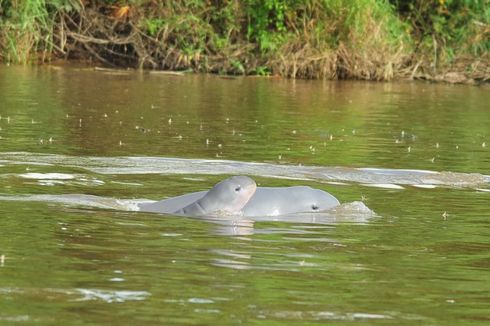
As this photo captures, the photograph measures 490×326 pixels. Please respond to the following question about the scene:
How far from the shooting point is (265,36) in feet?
96.3

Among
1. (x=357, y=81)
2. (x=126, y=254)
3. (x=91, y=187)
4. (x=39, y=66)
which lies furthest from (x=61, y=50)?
(x=126, y=254)

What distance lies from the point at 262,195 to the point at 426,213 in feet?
4.18

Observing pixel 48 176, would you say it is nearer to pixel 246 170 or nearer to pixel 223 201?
pixel 246 170

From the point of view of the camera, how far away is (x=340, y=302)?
6.91 metres

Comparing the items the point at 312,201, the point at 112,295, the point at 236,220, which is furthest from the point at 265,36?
the point at 112,295

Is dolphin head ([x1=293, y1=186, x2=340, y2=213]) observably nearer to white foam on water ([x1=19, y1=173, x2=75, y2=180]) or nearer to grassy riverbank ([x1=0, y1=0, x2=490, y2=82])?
white foam on water ([x1=19, y1=173, x2=75, y2=180])

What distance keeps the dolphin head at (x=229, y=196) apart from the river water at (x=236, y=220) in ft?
0.54

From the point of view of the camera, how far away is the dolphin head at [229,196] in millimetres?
10102

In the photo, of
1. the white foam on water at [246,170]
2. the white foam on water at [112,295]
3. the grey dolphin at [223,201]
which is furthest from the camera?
the white foam on water at [246,170]

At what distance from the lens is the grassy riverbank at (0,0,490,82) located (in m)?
29.0

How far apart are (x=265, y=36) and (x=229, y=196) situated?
767 inches

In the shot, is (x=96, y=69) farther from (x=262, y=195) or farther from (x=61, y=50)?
(x=262, y=195)

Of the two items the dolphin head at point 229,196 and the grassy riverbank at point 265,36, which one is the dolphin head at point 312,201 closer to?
the dolphin head at point 229,196

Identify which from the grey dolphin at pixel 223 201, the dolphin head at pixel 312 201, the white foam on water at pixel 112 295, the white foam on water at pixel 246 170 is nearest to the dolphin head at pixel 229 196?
the grey dolphin at pixel 223 201
